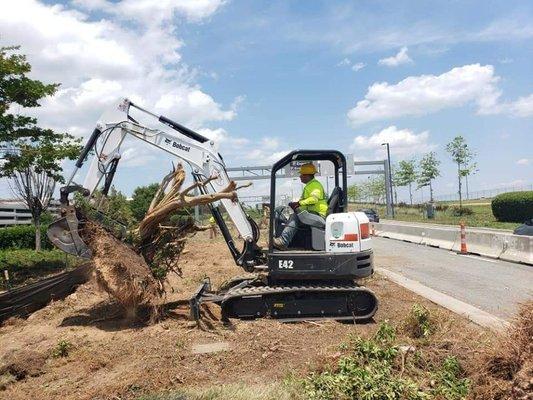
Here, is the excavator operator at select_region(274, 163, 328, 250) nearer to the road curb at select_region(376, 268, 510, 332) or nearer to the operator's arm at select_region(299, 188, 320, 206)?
the operator's arm at select_region(299, 188, 320, 206)

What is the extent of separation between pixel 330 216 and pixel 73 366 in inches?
167

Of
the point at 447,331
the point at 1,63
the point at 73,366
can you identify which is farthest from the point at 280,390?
the point at 1,63

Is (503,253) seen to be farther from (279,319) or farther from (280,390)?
(280,390)

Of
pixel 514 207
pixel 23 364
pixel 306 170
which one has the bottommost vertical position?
pixel 23 364

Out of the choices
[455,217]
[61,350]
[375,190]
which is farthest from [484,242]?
[375,190]

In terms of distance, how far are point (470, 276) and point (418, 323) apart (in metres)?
7.01

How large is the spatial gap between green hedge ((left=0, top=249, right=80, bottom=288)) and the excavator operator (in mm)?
9090

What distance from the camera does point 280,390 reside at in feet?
16.1

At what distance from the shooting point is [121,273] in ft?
26.0

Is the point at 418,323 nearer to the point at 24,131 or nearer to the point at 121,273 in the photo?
the point at 121,273

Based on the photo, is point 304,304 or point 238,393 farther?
point 304,304

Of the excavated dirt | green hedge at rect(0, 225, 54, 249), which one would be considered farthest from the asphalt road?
green hedge at rect(0, 225, 54, 249)

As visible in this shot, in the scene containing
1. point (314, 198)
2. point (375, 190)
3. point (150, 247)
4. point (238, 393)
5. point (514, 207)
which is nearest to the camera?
point (238, 393)

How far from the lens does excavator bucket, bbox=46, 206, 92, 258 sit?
806 cm
